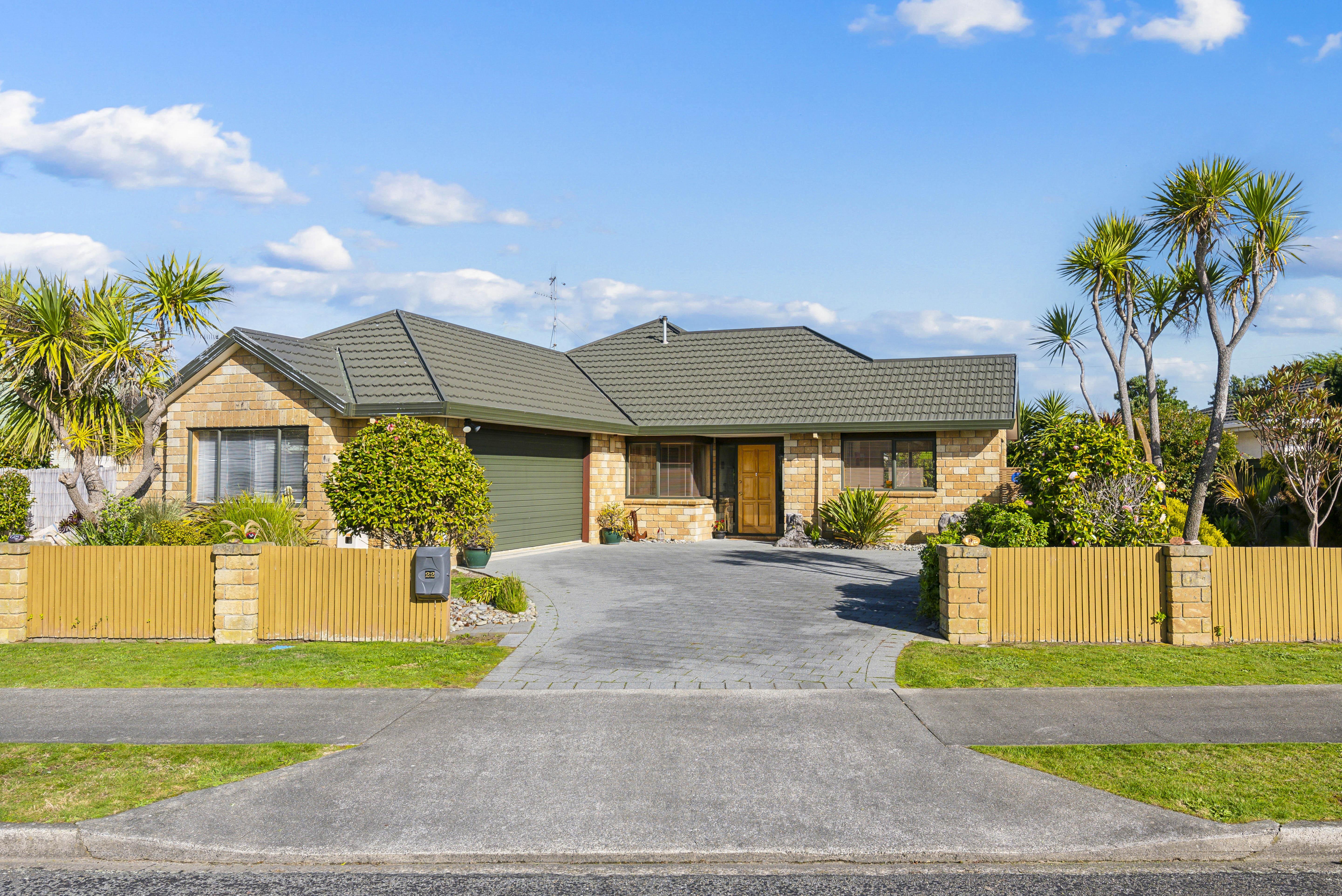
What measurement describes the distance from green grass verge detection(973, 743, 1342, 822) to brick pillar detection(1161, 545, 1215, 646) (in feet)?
11.3

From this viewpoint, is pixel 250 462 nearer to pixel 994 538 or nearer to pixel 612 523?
pixel 612 523

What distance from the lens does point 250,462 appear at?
16.5 meters

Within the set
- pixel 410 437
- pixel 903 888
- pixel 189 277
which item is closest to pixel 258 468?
pixel 189 277

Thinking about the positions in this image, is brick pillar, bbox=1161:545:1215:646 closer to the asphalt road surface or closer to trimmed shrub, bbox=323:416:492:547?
the asphalt road surface

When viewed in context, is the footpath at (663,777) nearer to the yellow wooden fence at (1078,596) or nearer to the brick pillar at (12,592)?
the yellow wooden fence at (1078,596)

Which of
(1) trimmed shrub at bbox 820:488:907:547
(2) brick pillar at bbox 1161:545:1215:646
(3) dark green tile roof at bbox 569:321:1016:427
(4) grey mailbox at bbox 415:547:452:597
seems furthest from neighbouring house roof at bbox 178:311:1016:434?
(2) brick pillar at bbox 1161:545:1215:646

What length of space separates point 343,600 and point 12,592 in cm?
389

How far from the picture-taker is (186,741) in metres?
6.55

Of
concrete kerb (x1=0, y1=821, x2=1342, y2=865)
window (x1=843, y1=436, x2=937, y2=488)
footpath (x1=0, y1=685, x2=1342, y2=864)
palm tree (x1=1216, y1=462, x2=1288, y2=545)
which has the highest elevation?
window (x1=843, y1=436, x2=937, y2=488)

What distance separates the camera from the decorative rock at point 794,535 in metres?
20.2

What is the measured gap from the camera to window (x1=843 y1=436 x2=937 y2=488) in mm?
20531

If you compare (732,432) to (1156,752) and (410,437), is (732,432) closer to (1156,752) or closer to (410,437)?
(410,437)

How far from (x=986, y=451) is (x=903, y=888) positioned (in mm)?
16668

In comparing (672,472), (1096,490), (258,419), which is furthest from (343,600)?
(672,472)
